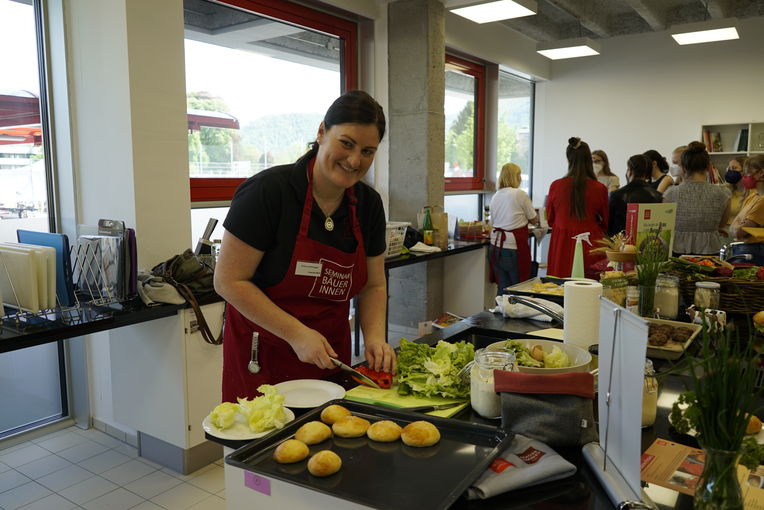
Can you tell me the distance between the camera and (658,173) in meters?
5.98

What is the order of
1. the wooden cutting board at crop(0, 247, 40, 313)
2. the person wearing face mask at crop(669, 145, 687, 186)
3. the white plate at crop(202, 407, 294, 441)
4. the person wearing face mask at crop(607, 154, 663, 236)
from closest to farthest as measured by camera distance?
the white plate at crop(202, 407, 294, 441) < the wooden cutting board at crop(0, 247, 40, 313) < the person wearing face mask at crop(607, 154, 663, 236) < the person wearing face mask at crop(669, 145, 687, 186)

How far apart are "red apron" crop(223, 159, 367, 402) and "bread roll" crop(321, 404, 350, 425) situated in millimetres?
555

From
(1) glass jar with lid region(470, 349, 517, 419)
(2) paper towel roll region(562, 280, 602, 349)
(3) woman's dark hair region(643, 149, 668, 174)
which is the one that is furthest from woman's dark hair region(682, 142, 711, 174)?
(1) glass jar with lid region(470, 349, 517, 419)

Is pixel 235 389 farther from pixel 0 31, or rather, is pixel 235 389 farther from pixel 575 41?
pixel 575 41

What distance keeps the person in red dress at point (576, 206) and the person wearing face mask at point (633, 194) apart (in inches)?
2.8

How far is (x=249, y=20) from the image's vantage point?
4219 mm

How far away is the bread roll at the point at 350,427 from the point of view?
3.88 ft

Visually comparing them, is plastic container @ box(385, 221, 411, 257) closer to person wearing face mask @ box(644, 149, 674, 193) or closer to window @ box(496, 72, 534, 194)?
person wearing face mask @ box(644, 149, 674, 193)

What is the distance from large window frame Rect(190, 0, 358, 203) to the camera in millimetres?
4004

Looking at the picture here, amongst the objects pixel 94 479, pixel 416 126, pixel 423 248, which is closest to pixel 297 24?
pixel 416 126

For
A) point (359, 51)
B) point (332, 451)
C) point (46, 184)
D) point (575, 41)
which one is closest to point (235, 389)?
point (332, 451)

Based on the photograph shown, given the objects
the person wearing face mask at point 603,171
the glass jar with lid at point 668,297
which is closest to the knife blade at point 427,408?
the glass jar with lid at point 668,297

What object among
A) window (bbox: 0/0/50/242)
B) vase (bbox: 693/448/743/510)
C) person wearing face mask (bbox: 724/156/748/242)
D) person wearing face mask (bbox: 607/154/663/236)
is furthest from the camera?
person wearing face mask (bbox: 724/156/748/242)

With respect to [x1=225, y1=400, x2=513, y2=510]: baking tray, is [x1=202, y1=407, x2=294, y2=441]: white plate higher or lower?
A: higher
